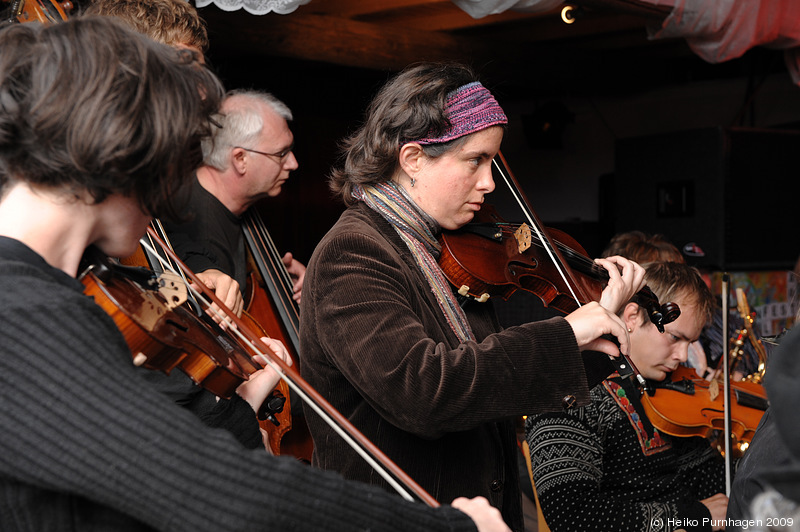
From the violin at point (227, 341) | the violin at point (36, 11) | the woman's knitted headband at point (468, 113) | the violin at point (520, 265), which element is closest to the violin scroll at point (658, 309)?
the violin at point (520, 265)

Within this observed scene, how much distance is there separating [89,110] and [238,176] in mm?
1711

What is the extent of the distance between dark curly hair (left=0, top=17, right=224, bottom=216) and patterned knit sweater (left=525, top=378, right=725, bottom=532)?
3.99 ft

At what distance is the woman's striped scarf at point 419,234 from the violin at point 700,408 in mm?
720

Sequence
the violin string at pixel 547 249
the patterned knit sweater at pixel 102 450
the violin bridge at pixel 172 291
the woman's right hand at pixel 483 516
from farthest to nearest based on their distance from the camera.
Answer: the violin string at pixel 547 249 → the violin bridge at pixel 172 291 → the woman's right hand at pixel 483 516 → the patterned knit sweater at pixel 102 450

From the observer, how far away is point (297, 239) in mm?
5371

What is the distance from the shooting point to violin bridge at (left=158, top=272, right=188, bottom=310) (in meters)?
1.08

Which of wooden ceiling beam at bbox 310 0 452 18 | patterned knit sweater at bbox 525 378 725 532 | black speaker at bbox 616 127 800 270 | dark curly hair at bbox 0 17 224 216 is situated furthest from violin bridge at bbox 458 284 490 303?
black speaker at bbox 616 127 800 270

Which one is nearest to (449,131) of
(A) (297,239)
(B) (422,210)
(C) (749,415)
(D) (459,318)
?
(B) (422,210)

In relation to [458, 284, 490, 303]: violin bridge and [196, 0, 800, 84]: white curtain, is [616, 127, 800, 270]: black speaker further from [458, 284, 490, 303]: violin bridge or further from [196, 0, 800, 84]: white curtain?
[458, 284, 490, 303]: violin bridge

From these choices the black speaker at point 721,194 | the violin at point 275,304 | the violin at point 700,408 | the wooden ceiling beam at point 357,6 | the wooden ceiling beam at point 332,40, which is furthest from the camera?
the black speaker at point 721,194

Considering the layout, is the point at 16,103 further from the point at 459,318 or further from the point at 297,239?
the point at 297,239

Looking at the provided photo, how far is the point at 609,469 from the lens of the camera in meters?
1.91

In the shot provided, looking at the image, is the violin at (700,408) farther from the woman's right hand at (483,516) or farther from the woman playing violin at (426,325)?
the woman's right hand at (483,516)

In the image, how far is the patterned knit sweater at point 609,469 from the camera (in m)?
1.79
